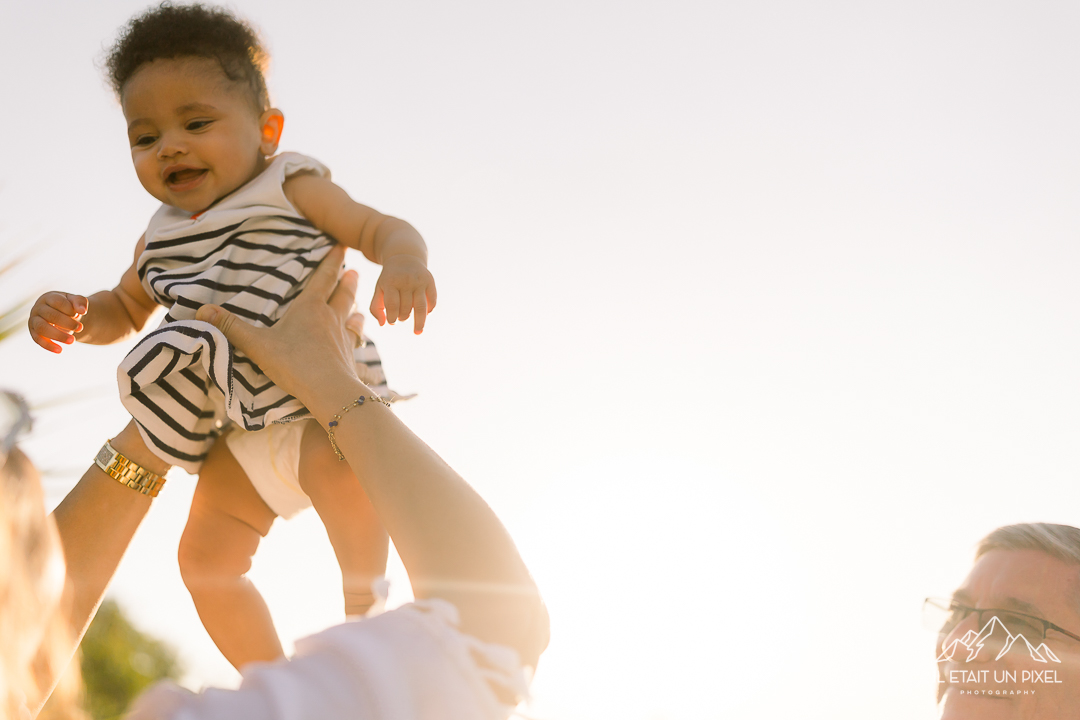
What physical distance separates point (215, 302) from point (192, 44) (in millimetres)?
815

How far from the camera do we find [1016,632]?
2.39 m

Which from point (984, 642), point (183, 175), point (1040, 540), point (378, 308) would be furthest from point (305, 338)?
point (1040, 540)

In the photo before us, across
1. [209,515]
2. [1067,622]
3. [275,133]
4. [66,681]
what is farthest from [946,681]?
[275,133]

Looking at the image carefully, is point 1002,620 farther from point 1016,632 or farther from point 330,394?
point 330,394

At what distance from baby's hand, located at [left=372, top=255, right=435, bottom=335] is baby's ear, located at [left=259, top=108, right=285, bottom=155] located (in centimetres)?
83

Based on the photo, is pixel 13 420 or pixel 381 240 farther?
pixel 381 240

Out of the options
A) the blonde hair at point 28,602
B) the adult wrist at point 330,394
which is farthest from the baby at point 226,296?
the blonde hair at point 28,602

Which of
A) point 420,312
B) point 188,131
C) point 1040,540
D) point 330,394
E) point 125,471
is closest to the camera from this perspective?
point 330,394

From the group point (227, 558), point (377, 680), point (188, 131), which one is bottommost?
point (227, 558)

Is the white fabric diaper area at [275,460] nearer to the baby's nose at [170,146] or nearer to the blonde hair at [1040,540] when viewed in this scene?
the baby's nose at [170,146]

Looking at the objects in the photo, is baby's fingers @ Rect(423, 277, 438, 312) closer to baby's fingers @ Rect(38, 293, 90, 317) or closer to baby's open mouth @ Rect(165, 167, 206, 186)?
baby's open mouth @ Rect(165, 167, 206, 186)

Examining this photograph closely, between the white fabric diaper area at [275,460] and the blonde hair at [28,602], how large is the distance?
2.17 feet

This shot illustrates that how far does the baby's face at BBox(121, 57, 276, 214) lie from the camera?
219cm

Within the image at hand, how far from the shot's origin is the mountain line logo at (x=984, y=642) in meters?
2.30
